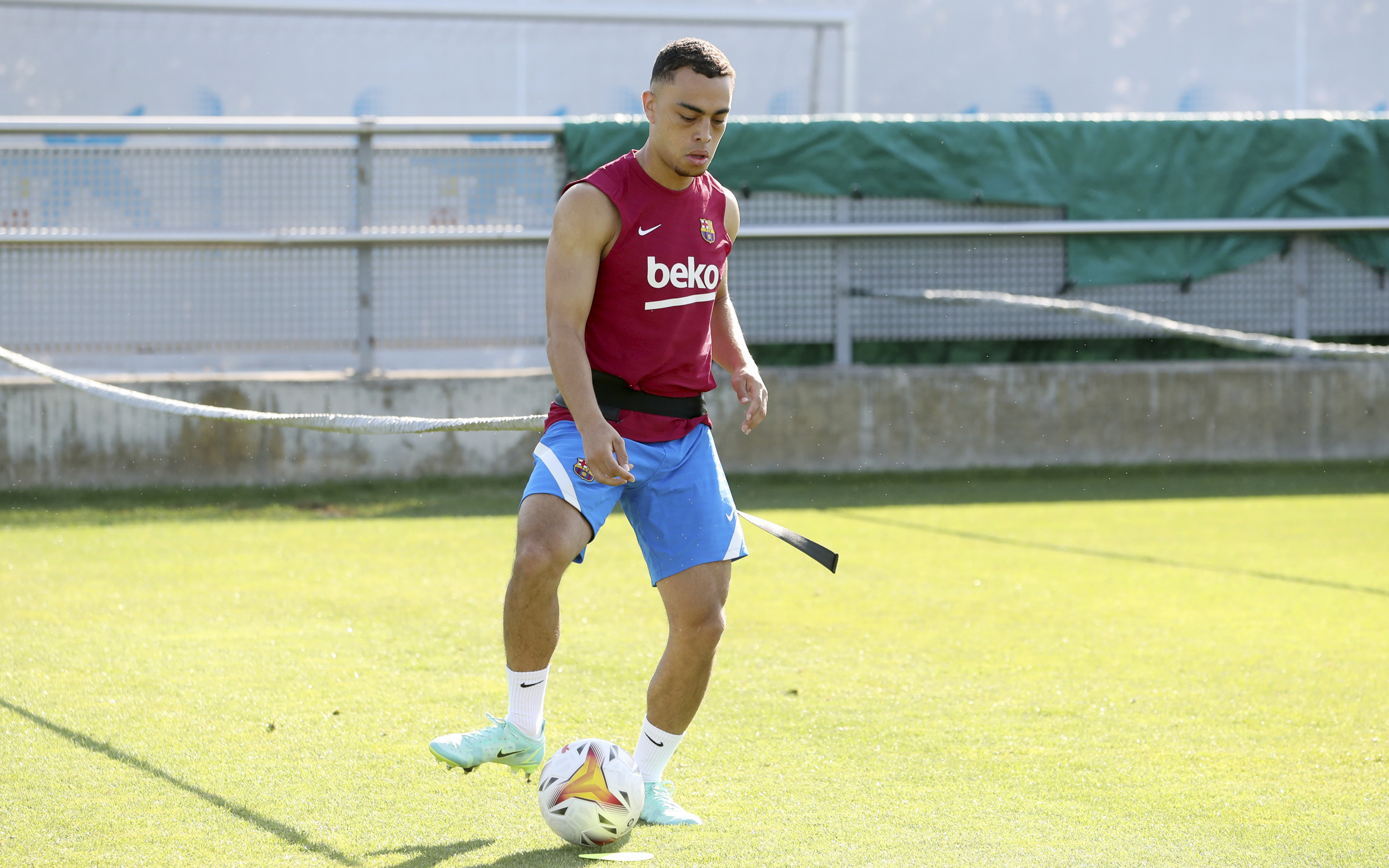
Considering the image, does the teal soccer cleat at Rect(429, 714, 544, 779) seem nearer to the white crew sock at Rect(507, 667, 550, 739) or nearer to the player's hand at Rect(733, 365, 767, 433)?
the white crew sock at Rect(507, 667, 550, 739)

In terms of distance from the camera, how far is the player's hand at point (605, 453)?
316 cm

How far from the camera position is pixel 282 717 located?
4074mm

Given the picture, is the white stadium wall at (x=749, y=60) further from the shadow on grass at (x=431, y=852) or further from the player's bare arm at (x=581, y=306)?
the shadow on grass at (x=431, y=852)

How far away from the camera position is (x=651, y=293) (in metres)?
3.38

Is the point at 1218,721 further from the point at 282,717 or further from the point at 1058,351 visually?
the point at 1058,351

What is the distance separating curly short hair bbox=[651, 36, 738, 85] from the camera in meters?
3.27

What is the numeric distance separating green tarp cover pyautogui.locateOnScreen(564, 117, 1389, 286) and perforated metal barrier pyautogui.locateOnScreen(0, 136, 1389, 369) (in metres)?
0.31

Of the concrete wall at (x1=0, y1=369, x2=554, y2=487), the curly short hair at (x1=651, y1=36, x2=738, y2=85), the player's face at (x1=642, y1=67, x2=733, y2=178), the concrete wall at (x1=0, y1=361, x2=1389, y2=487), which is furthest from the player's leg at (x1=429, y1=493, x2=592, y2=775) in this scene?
the concrete wall at (x1=0, y1=361, x2=1389, y2=487)

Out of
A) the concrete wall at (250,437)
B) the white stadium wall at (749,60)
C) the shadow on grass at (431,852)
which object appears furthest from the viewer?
the white stadium wall at (749,60)

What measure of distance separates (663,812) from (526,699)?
431 millimetres

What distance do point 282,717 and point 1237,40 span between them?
12267 millimetres

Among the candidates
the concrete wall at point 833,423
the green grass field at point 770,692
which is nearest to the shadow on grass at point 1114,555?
the green grass field at point 770,692

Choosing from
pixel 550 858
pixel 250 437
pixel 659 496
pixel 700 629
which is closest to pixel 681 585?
pixel 700 629

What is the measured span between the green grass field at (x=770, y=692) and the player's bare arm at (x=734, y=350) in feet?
3.10
